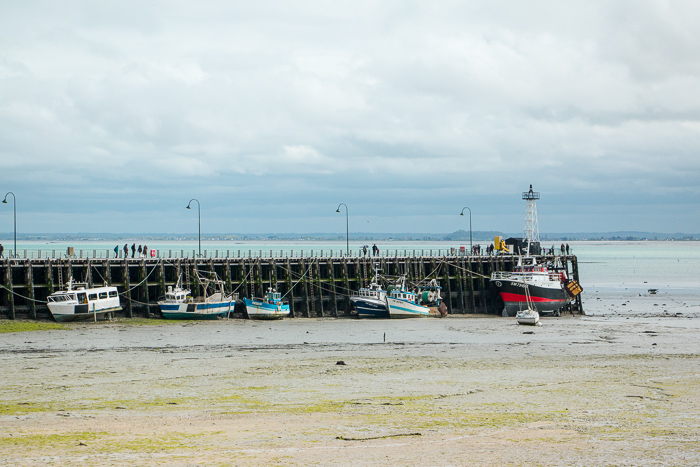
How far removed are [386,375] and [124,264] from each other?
133 ft

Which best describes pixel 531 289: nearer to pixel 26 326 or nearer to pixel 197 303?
pixel 197 303

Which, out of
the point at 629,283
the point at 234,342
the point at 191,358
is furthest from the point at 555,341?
the point at 629,283

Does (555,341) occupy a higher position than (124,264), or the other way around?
(124,264)

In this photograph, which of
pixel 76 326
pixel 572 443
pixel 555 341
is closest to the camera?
pixel 572 443

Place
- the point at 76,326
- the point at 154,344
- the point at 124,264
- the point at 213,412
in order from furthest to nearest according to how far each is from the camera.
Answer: the point at 124,264, the point at 76,326, the point at 154,344, the point at 213,412

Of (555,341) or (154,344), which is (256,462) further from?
(555,341)

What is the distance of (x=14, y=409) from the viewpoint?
992 inches

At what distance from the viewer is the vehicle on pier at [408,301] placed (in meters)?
73.8

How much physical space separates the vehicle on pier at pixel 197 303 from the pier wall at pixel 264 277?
5.39 feet

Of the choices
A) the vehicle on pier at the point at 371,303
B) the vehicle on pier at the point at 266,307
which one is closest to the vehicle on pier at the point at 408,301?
the vehicle on pier at the point at 371,303

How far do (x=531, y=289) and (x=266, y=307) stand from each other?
28.0 metres

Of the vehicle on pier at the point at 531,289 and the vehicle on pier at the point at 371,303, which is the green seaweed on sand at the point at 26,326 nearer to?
the vehicle on pier at the point at 371,303

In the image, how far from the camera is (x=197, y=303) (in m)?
67.7

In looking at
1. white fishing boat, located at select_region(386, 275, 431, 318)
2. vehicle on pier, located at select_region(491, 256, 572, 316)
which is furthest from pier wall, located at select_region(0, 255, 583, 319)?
white fishing boat, located at select_region(386, 275, 431, 318)
